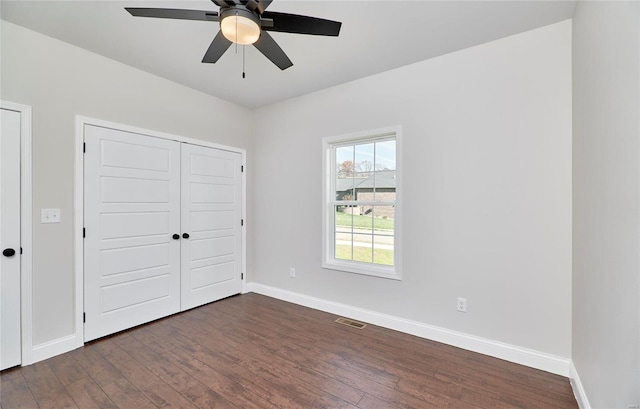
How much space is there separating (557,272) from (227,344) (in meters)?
2.97

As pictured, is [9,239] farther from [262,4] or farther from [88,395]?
[262,4]

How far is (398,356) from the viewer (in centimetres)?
247

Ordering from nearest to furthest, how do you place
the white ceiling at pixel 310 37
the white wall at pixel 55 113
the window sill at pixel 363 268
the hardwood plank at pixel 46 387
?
the hardwood plank at pixel 46 387 < the white ceiling at pixel 310 37 < the white wall at pixel 55 113 < the window sill at pixel 363 268

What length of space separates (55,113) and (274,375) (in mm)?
3001

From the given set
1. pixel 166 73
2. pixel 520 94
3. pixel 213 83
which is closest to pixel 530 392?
pixel 520 94

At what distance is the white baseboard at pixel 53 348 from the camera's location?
2.37 metres

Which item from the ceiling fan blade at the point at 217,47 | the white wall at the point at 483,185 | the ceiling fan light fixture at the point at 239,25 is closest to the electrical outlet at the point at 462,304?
the white wall at the point at 483,185

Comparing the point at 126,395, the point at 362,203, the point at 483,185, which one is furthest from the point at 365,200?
the point at 126,395

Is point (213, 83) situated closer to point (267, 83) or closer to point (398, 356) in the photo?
point (267, 83)

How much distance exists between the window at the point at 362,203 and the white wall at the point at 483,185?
0.13 metres

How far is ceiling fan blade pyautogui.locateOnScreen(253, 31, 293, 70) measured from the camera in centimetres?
177

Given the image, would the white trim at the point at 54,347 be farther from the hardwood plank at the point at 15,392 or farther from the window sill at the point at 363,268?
the window sill at the point at 363,268

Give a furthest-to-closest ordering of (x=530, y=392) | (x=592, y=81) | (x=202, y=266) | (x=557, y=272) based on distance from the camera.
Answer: (x=202, y=266) < (x=557, y=272) < (x=530, y=392) < (x=592, y=81)

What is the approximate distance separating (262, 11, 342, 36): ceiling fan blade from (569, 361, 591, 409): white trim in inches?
109
